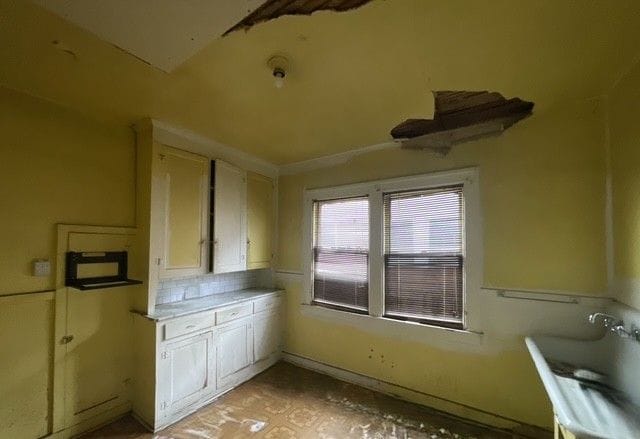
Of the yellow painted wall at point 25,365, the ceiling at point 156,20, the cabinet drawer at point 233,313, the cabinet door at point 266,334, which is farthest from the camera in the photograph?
the cabinet door at point 266,334

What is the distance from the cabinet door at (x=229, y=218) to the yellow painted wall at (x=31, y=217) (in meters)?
1.04

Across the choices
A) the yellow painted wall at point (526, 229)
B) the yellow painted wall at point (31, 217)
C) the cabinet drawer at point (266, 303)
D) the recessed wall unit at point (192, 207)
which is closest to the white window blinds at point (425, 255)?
the yellow painted wall at point (526, 229)

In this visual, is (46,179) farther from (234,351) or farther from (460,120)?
(460,120)

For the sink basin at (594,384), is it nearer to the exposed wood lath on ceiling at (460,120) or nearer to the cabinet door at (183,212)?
the exposed wood lath on ceiling at (460,120)

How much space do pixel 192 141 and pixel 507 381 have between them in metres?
3.51

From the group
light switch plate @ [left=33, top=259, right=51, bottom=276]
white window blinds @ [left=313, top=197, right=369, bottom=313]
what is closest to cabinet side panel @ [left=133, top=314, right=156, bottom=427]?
light switch plate @ [left=33, top=259, right=51, bottom=276]

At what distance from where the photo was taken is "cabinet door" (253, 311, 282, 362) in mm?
3074

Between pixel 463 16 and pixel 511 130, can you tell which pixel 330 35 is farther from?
pixel 511 130

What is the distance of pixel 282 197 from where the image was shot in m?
3.63

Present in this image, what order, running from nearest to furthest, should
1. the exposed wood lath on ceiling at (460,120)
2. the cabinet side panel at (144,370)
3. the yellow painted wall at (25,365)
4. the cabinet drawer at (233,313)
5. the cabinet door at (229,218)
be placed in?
the yellow painted wall at (25,365) → the exposed wood lath on ceiling at (460,120) → the cabinet side panel at (144,370) → the cabinet drawer at (233,313) → the cabinet door at (229,218)

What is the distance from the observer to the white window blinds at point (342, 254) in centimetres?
297

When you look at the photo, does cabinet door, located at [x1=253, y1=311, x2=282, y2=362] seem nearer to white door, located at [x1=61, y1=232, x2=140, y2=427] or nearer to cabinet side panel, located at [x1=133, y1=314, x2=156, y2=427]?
cabinet side panel, located at [x1=133, y1=314, x2=156, y2=427]

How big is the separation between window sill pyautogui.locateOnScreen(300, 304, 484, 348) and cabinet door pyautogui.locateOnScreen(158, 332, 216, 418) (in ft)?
4.02

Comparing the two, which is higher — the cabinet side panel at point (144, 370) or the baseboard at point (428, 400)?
the cabinet side panel at point (144, 370)
